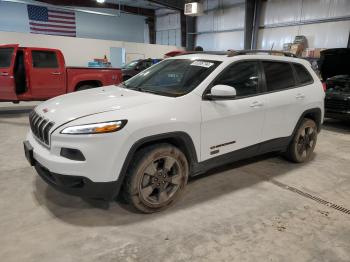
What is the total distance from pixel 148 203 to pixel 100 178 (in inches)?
23.7

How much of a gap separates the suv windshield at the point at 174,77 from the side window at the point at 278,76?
0.82m

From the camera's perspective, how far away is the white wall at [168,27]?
63.2 ft

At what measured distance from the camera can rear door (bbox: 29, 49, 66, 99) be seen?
7219 mm

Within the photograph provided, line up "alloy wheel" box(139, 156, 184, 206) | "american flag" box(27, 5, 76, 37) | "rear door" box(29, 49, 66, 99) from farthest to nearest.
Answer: "american flag" box(27, 5, 76, 37)
"rear door" box(29, 49, 66, 99)
"alloy wheel" box(139, 156, 184, 206)

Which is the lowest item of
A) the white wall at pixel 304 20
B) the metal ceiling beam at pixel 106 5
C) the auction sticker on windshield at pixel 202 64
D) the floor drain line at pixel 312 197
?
the floor drain line at pixel 312 197

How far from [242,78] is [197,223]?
1697 mm

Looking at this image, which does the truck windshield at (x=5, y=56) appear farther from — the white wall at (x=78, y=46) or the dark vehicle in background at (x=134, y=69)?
the white wall at (x=78, y=46)

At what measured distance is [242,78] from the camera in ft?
10.9

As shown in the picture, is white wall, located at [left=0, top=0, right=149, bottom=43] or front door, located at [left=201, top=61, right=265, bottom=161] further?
white wall, located at [left=0, top=0, right=149, bottom=43]

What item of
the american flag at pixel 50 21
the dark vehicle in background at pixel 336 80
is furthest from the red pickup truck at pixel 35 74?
the american flag at pixel 50 21

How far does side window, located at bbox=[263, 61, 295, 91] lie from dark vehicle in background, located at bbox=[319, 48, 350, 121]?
11.3 feet

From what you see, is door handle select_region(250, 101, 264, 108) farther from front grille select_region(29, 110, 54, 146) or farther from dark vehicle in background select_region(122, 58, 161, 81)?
dark vehicle in background select_region(122, 58, 161, 81)

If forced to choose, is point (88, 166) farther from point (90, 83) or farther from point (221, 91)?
point (90, 83)

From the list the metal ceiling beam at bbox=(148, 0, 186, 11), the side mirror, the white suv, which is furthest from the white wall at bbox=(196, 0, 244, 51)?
the side mirror
